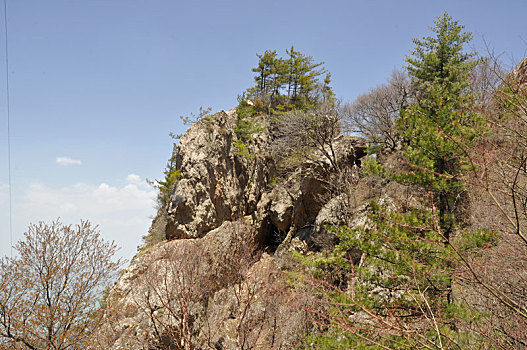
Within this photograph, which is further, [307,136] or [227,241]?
[307,136]

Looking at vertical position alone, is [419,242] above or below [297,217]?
below

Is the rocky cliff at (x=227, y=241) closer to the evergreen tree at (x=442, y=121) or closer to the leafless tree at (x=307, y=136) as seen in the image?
the leafless tree at (x=307, y=136)

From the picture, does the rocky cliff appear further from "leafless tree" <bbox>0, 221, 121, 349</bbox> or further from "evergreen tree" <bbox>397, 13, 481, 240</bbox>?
"evergreen tree" <bbox>397, 13, 481, 240</bbox>

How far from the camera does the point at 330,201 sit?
17328 millimetres

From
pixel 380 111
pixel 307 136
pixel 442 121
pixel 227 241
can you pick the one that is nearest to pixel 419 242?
pixel 442 121

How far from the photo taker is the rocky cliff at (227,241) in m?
12.0

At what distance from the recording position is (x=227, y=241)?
17.2 m

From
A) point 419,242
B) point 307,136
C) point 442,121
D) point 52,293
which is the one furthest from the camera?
point 307,136

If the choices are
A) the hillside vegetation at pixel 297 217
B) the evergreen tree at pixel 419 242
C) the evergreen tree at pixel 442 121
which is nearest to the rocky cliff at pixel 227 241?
the hillside vegetation at pixel 297 217

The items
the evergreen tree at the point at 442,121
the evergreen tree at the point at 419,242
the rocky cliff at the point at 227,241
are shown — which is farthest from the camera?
the rocky cliff at the point at 227,241

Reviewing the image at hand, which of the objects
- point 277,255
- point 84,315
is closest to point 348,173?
point 277,255

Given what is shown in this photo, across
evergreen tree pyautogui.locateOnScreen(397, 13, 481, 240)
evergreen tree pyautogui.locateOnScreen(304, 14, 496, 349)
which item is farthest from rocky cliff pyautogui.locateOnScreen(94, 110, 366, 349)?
evergreen tree pyautogui.locateOnScreen(397, 13, 481, 240)

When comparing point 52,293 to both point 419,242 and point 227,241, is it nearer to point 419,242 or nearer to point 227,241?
point 227,241

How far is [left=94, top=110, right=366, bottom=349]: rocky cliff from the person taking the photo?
12.0 metres
